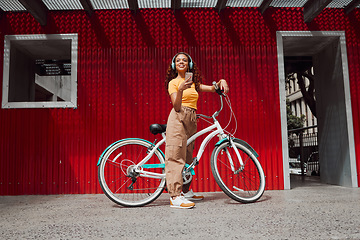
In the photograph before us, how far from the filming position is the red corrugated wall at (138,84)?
452 cm

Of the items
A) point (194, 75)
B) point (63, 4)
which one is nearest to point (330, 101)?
point (194, 75)

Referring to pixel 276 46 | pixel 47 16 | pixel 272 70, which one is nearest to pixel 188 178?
pixel 272 70

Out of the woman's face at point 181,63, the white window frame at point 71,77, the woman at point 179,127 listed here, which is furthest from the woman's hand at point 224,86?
the white window frame at point 71,77

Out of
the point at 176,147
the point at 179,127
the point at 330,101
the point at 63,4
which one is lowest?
the point at 176,147

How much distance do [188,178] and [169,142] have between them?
0.54m

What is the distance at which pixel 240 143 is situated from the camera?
338 cm

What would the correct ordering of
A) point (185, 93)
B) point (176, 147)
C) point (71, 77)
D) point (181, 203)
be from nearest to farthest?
point (181, 203), point (176, 147), point (185, 93), point (71, 77)

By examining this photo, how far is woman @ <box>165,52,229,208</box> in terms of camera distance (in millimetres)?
3004

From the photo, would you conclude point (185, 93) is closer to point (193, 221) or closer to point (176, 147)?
point (176, 147)

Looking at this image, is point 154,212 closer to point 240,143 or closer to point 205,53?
Answer: point 240,143

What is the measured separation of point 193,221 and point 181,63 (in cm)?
171

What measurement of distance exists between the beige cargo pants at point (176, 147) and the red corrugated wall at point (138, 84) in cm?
146

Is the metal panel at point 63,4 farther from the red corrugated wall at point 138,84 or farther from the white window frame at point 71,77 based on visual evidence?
the white window frame at point 71,77

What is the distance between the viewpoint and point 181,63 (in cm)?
329
